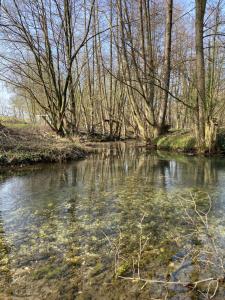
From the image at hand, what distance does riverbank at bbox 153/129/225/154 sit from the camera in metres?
9.78

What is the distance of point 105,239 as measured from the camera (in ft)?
9.50

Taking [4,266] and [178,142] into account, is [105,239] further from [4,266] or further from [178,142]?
[178,142]

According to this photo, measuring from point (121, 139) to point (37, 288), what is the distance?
63.0 feet

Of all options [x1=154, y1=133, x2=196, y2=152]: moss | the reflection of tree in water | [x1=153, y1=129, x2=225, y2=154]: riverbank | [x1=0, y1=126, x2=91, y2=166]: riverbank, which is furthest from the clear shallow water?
[x1=154, y1=133, x2=196, y2=152]: moss

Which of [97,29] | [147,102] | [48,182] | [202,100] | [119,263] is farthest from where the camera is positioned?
[97,29]

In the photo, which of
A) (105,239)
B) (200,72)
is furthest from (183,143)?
(105,239)

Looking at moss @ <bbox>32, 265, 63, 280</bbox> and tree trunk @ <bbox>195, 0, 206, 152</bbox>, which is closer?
moss @ <bbox>32, 265, 63, 280</bbox>


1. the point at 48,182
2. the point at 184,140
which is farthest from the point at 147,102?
the point at 48,182

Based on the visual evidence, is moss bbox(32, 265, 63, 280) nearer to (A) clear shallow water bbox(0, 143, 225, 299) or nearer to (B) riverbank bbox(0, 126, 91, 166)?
(A) clear shallow water bbox(0, 143, 225, 299)

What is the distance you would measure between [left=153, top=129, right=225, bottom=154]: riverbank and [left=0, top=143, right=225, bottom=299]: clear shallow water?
4.68 metres

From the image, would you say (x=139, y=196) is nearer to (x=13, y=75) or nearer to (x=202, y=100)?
(x=202, y=100)

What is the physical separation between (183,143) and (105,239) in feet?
30.2

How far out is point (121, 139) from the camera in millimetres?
21141

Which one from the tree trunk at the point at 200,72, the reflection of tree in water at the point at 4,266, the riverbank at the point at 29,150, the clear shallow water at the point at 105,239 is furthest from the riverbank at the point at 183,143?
the reflection of tree in water at the point at 4,266
